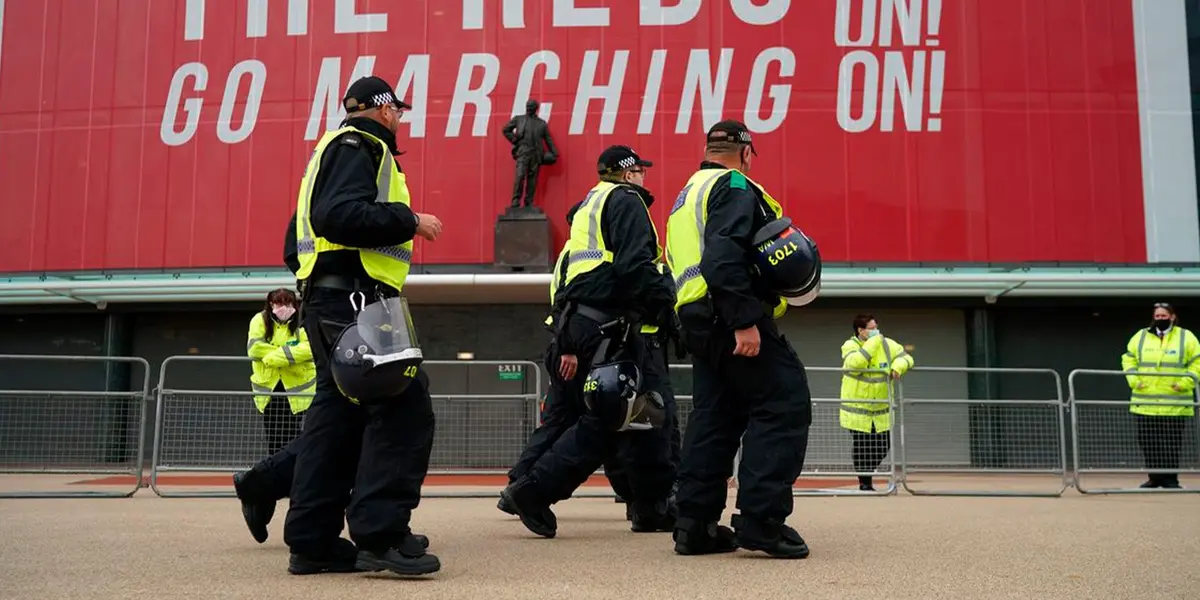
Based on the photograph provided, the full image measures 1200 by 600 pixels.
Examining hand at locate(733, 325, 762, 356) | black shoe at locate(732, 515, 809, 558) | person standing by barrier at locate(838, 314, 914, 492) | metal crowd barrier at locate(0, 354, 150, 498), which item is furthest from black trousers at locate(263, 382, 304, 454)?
hand at locate(733, 325, 762, 356)

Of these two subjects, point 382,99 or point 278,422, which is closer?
point 382,99

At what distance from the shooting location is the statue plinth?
51.6ft

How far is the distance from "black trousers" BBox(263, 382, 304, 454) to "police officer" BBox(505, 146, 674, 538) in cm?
350

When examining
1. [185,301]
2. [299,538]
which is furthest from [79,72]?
[299,538]

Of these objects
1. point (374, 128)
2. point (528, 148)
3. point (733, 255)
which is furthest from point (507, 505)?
point (528, 148)

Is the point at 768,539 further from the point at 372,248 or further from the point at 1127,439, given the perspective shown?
the point at 1127,439

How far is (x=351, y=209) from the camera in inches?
158

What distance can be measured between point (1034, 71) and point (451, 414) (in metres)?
10.9

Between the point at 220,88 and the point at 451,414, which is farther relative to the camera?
the point at 220,88

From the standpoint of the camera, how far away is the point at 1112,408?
10.4m

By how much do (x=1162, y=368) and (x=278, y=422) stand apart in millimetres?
8034

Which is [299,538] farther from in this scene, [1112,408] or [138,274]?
[138,274]

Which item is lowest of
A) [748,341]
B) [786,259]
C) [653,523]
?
[653,523]

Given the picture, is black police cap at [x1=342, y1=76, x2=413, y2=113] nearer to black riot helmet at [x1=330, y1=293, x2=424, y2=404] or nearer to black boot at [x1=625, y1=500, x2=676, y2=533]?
black riot helmet at [x1=330, y1=293, x2=424, y2=404]
